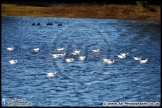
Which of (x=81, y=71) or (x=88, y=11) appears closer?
(x=81, y=71)

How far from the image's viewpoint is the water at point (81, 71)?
2583 centimetres

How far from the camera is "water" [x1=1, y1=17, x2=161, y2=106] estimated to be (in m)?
25.8

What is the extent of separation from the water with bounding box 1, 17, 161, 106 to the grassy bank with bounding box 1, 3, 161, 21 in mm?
27180

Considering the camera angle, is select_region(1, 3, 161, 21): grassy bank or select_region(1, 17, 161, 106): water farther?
select_region(1, 3, 161, 21): grassy bank

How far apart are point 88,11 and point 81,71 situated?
58125 millimetres

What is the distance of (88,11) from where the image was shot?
90125mm

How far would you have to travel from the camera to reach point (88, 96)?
1017 inches

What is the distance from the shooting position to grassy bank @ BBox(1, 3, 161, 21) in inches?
3396

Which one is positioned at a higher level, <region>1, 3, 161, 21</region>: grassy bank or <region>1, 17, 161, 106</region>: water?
<region>1, 17, 161, 106</region>: water

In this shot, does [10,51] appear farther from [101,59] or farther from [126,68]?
[126,68]

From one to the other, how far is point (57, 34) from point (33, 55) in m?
21.6

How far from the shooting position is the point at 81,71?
32844 mm

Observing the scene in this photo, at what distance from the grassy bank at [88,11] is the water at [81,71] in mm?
27180

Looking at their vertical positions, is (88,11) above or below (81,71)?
below
